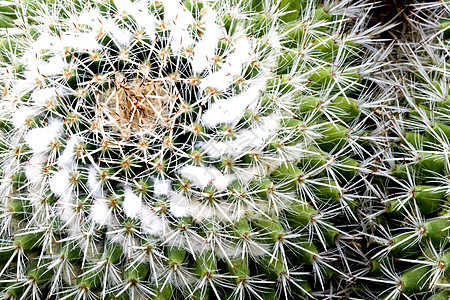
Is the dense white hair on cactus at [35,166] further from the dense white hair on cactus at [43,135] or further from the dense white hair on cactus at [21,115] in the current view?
the dense white hair on cactus at [21,115]

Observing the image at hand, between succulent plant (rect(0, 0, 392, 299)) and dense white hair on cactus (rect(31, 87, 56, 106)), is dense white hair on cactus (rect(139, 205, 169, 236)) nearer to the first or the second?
succulent plant (rect(0, 0, 392, 299))

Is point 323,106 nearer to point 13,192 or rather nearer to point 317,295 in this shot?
point 317,295

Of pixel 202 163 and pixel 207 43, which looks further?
pixel 207 43

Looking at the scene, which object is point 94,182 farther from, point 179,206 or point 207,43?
point 207,43

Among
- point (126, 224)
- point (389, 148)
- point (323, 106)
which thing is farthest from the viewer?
point (389, 148)

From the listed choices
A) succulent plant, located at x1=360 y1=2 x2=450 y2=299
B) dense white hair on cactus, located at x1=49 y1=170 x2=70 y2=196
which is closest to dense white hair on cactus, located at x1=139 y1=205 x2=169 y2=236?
dense white hair on cactus, located at x1=49 y1=170 x2=70 y2=196

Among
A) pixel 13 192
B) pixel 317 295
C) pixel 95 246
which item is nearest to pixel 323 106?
pixel 317 295

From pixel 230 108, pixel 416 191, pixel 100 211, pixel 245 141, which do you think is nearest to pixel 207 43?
pixel 230 108
